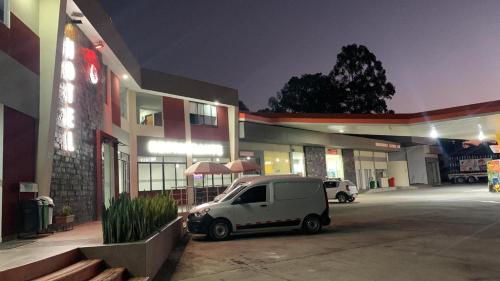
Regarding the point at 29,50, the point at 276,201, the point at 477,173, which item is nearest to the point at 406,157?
the point at 477,173

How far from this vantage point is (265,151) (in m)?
32.8

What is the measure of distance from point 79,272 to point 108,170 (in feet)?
41.8

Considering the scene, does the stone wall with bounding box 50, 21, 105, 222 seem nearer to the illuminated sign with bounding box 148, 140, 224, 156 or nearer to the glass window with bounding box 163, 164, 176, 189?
the illuminated sign with bounding box 148, 140, 224, 156

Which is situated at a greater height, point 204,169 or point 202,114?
point 202,114

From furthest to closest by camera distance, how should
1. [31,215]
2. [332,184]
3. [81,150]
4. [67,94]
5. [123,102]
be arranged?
[332,184]
[123,102]
[81,150]
[67,94]
[31,215]

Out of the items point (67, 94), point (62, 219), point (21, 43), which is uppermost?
point (21, 43)

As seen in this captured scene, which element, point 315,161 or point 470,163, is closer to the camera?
point 315,161

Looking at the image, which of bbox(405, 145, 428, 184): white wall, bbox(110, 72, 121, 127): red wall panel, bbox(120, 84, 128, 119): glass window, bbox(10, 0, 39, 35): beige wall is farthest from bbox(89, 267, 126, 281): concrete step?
bbox(405, 145, 428, 184): white wall

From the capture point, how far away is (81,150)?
14.9 metres

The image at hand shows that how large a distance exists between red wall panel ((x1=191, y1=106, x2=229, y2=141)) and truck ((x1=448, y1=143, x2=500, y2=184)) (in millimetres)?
42792

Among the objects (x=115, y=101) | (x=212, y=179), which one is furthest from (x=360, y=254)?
(x=212, y=179)

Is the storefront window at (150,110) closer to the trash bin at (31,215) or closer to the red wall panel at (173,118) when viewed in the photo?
the red wall panel at (173,118)

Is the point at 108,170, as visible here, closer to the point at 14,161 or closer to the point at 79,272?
the point at 14,161

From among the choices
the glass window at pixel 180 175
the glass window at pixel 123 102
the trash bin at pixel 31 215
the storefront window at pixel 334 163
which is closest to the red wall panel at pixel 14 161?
the trash bin at pixel 31 215
